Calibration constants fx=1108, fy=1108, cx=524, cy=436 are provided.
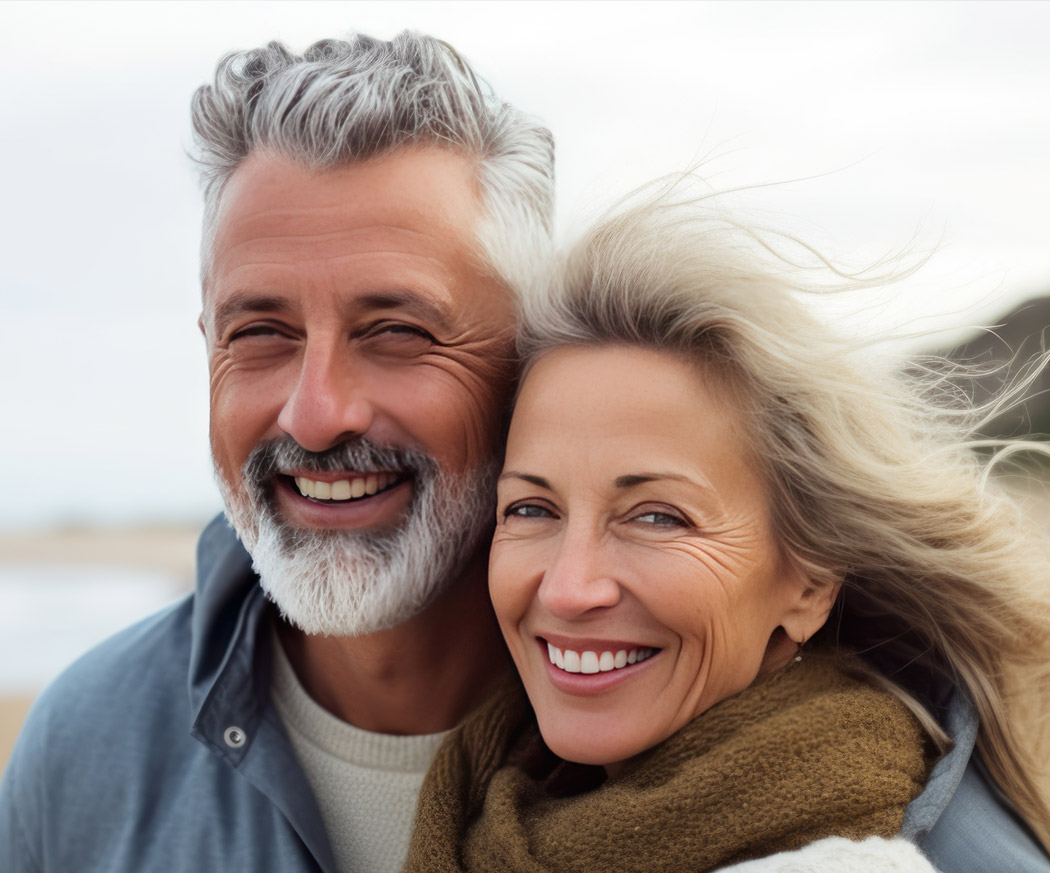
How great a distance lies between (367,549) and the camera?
2.77m

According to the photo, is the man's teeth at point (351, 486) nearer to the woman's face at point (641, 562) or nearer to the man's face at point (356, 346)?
the man's face at point (356, 346)

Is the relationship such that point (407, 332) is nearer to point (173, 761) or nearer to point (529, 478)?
point (529, 478)

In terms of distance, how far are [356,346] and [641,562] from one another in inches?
37.4

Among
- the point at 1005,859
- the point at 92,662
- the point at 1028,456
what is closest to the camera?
the point at 1005,859

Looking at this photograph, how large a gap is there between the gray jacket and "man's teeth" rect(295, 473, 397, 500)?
52 cm

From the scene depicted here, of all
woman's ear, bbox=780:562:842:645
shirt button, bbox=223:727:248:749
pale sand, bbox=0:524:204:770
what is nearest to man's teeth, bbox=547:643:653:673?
woman's ear, bbox=780:562:842:645

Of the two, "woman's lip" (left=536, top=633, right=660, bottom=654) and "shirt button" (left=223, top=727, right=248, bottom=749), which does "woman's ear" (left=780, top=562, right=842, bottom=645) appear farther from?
"shirt button" (left=223, top=727, right=248, bottom=749)

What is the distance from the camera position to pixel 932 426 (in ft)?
8.29

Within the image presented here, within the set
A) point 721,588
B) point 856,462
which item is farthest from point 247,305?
point 856,462

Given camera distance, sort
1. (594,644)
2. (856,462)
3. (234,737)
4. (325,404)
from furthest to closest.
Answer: (234,737)
(325,404)
(856,462)
(594,644)

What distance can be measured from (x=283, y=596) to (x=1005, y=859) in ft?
5.63

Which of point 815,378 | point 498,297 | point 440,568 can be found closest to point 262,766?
point 440,568

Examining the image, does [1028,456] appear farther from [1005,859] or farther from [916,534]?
[1005,859]

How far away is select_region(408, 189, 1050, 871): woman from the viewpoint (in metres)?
2.12
